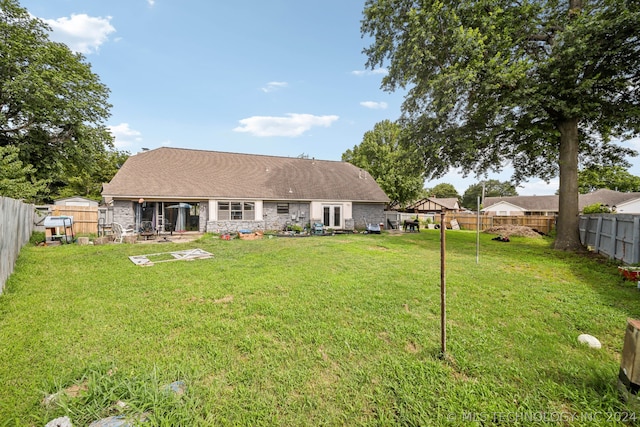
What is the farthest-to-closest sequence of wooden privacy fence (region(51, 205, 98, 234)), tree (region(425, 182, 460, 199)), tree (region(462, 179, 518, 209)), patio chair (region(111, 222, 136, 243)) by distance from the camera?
tree (region(425, 182, 460, 199))
tree (region(462, 179, 518, 209))
wooden privacy fence (region(51, 205, 98, 234))
patio chair (region(111, 222, 136, 243))

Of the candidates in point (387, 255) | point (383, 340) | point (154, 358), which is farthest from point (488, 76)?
point (154, 358)

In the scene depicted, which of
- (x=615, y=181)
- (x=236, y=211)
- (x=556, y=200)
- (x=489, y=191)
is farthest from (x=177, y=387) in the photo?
(x=489, y=191)

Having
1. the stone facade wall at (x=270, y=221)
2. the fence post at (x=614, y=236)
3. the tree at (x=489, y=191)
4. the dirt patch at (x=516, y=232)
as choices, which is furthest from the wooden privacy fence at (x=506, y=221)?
the tree at (x=489, y=191)

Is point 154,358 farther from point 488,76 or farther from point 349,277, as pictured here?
point 488,76

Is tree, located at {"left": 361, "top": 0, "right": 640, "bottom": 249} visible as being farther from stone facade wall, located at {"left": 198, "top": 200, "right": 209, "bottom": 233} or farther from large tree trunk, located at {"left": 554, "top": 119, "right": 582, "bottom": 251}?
stone facade wall, located at {"left": 198, "top": 200, "right": 209, "bottom": 233}

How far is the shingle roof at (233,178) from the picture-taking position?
15.2m

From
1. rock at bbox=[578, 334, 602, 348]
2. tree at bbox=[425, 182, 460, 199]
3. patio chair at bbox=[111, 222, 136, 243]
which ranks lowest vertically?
rock at bbox=[578, 334, 602, 348]

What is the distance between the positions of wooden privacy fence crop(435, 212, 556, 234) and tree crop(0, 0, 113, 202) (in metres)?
32.1

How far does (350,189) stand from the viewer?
66.9 ft

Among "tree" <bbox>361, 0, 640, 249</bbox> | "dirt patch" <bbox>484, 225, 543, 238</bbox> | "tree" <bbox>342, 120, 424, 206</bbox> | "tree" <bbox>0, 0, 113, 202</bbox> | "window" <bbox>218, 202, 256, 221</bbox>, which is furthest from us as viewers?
"tree" <bbox>342, 120, 424, 206</bbox>

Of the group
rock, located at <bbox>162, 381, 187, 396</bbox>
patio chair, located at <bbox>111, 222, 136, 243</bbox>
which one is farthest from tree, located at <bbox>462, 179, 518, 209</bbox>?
rock, located at <bbox>162, 381, 187, 396</bbox>

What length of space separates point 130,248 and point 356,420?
11.6m

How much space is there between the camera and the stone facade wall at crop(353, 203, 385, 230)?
65.4ft

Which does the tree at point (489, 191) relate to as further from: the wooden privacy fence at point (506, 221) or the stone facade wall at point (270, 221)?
the stone facade wall at point (270, 221)
